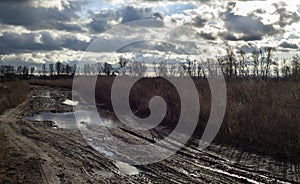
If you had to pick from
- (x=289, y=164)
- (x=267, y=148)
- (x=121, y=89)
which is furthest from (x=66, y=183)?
(x=121, y=89)

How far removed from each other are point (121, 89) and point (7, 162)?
1652cm

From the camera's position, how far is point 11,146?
10586 mm

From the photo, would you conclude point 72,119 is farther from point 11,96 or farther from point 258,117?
point 11,96

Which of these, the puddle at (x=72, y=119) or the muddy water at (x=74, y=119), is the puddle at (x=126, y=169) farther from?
the puddle at (x=72, y=119)

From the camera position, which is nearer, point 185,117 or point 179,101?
point 185,117

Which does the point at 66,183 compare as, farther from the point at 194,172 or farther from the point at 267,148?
the point at 267,148

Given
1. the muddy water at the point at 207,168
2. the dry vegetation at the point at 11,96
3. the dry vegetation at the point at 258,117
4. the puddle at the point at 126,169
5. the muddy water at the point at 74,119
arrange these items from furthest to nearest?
the dry vegetation at the point at 11,96, the muddy water at the point at 74,119, the dry vegetation at the point at 258,117, the puddle at the point at 126,169, the muddy water at the point at 207,168

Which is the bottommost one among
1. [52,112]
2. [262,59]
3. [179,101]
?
[52,112]

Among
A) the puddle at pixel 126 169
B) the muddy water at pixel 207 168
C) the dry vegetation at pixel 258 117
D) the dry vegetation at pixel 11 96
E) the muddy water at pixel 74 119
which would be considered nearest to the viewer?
the muddy water at pixel 207 168

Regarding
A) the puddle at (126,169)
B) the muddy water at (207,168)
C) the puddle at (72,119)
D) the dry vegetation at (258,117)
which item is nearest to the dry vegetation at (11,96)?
the puddle at (72,119)

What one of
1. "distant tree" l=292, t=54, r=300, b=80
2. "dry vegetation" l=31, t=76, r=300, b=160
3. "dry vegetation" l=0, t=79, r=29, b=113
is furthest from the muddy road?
"distant tree" l=292, t=54, r=300, b=80

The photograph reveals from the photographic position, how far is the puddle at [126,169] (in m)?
7.85

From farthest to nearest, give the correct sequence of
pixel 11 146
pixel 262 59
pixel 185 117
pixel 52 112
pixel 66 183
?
1. pixel 262 59
2. pixel 52 112
3. pixel 185 117
4. pixel 11 146
5. pixel 66 183

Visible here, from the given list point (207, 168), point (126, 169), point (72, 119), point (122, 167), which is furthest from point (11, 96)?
A: point (207, 168)
